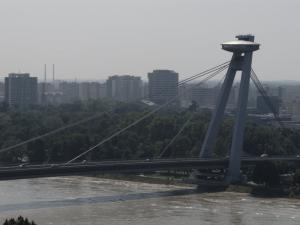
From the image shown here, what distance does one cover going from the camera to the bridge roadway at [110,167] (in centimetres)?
1386

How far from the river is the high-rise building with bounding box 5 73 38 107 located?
28.5 metres

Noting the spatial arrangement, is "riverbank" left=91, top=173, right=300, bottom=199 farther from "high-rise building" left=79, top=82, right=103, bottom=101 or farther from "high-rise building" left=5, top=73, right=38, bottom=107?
"high-rise building" left=79, top=82, right=103, bottom=101

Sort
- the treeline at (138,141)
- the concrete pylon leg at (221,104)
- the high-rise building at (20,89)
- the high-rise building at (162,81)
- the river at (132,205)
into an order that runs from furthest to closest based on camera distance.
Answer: the high-rise building at (162,81) → the high-rise building at (20,89) → the treeline at (138,141) → the concrete pylon leg at (221,104) → the river at (132,205)

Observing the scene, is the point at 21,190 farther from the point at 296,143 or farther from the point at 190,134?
the point at 296,143

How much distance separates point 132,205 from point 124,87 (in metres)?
42.2

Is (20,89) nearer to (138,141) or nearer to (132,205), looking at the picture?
(138,141)

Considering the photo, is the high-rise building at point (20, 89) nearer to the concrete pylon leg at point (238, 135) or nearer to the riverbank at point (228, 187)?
the riverbank at point (228, 187)

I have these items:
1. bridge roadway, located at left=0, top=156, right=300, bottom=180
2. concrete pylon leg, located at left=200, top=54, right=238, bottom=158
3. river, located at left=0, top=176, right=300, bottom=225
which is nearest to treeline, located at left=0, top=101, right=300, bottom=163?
bridge roadway, located at left=0, top=156, right=300, bottom=180

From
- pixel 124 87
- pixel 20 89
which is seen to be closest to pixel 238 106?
pixel 20 89

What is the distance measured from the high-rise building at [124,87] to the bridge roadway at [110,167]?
A: 3748cm

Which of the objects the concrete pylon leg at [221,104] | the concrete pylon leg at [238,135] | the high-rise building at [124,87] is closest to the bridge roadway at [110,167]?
the concrete pylon leg at [238,135]

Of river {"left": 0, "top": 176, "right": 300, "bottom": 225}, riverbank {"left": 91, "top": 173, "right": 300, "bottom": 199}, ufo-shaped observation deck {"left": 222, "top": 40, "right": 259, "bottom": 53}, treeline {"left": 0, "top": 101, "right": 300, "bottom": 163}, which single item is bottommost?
river {"left": 0, "top": 176, "right": 300, "bottom": 225}

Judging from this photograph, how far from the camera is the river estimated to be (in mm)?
12414

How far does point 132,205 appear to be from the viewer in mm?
13906
